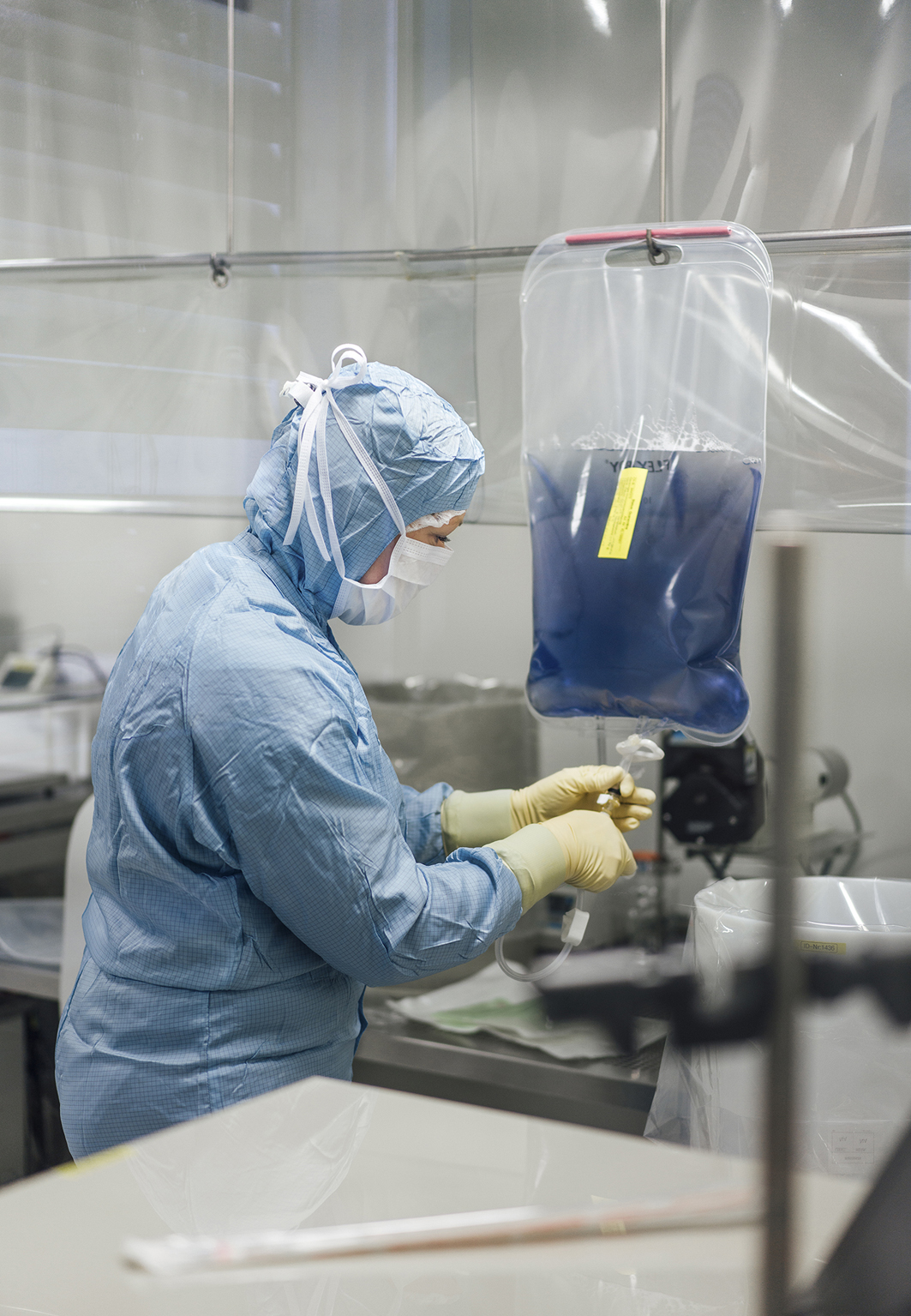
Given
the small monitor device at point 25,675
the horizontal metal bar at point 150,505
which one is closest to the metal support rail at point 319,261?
the horizontal metal bar at point 150,505

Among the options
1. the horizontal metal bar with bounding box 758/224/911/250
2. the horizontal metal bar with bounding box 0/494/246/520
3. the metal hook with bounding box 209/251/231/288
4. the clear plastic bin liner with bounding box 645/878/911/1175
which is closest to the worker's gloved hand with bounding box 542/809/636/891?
the clear plastic bin liner with bounding box 645/878/911/1175

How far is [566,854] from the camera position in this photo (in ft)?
4.05

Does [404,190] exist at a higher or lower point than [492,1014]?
higher

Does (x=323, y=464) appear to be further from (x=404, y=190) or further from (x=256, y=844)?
(x=404, y=190)

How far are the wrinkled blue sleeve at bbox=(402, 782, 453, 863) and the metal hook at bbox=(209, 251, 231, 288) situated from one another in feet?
3.16

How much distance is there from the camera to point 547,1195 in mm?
604

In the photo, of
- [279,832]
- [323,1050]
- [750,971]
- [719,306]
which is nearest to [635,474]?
[719,306]

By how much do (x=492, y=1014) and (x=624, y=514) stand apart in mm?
886

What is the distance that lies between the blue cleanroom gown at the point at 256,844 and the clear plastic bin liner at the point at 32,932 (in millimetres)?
842

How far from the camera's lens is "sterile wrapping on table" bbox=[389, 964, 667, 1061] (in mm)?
1589

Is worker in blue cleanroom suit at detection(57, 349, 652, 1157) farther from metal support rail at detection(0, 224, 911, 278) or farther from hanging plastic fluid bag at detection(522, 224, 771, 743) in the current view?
metal support rail at detection(0, 224, 911, 278)

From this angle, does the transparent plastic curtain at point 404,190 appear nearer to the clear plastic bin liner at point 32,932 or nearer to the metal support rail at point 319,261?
the metal support rail at point 319,261

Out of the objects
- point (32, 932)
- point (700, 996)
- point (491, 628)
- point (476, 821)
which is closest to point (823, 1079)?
point (476, 821)

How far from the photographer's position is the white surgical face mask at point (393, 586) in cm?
123
